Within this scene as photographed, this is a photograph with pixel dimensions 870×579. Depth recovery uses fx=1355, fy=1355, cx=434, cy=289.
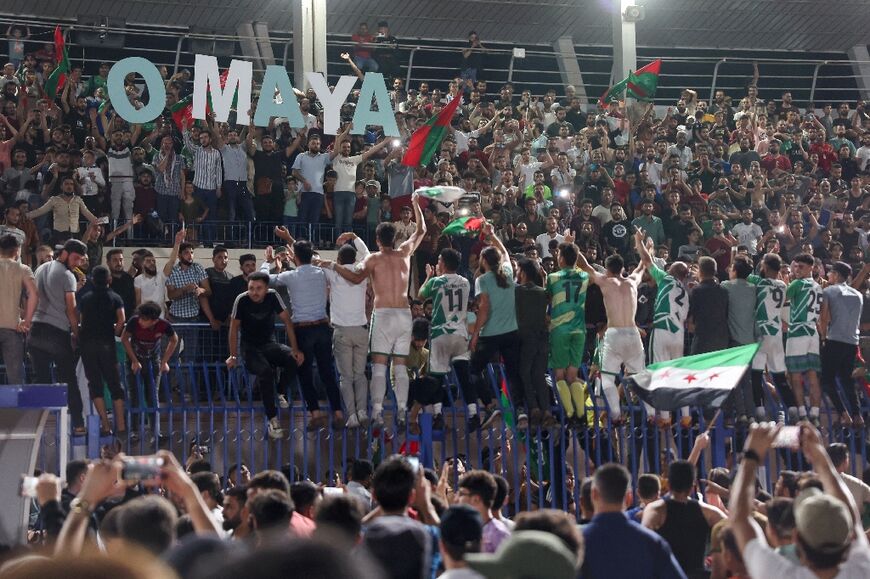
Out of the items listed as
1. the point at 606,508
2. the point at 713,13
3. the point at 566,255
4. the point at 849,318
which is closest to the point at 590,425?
the point at 566,255

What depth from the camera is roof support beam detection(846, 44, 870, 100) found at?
29688 mm

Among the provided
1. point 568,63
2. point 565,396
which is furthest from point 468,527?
point 568,63

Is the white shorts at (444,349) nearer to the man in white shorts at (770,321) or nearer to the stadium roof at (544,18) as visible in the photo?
the man in white shorts at (770,321)

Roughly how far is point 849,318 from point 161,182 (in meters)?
8.55

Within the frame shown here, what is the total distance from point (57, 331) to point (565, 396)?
4.70m

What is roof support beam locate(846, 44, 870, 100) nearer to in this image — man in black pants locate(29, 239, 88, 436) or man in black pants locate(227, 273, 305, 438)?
man in black pants locate(227, 273, 305, 438)

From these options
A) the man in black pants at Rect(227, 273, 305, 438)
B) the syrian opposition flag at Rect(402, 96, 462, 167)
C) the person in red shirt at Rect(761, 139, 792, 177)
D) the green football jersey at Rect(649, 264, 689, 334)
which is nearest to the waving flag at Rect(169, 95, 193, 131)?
the syrian opposition flag at Rect(402, 96, 462, 167)

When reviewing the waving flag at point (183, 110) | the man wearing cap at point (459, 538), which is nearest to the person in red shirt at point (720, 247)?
the waving flag at point (183, 110)

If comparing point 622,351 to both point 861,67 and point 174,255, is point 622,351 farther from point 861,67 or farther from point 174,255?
point 861,67

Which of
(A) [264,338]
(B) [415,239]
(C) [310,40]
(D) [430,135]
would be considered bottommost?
(A) [264,338]

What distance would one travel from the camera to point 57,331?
12.3 meters

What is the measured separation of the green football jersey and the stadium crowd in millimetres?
29

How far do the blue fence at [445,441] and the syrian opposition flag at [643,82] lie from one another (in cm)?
956

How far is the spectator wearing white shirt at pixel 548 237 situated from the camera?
17.2m
